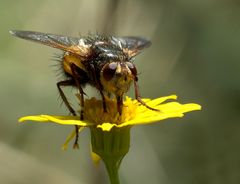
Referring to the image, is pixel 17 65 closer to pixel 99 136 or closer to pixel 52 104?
pixel 52 104

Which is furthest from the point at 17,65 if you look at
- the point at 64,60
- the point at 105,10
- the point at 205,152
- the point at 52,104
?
the point at 64,60

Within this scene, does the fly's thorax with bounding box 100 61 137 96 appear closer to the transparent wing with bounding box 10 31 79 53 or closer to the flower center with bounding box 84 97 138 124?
the flower center with bounding box 84 97 138 124

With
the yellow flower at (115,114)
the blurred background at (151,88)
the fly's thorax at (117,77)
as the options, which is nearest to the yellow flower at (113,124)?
the yellow flower at (115,114)

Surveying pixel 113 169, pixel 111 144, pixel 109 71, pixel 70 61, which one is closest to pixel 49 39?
pixel 70 61

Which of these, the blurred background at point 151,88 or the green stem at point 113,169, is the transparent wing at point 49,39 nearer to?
the green stem at point 113,169

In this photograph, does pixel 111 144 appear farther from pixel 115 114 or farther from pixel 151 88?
pixel 151 88

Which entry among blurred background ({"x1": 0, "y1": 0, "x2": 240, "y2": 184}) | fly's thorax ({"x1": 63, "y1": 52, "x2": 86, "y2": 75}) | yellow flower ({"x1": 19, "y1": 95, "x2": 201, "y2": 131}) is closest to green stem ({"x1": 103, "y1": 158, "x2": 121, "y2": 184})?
yellow flower ({"x1": 19, "y1": 95, "x2": 201, "y2": 131})
